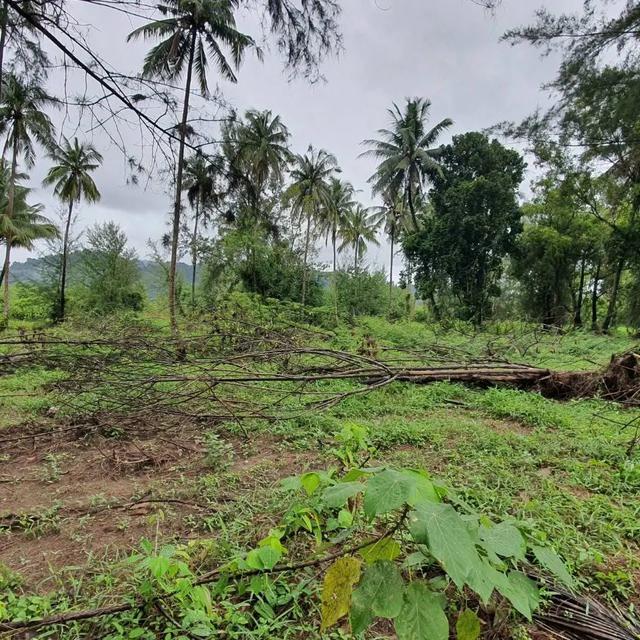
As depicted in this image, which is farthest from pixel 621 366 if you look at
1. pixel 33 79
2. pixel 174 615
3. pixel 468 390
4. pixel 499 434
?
pixel 33 79

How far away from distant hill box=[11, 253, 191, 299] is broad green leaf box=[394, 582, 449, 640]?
889 inches

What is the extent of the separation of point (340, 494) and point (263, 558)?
55cm

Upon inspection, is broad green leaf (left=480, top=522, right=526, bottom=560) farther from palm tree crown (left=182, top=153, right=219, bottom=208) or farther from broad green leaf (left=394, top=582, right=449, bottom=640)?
palm tree crown (left=182, top=153, right=219, bottom=208)

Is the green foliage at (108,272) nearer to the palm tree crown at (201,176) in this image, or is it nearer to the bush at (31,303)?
the bush at (31,303)

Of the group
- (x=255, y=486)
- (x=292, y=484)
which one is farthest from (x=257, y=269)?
(x=292, y=484)

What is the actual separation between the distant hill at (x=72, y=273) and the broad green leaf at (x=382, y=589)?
22523mm

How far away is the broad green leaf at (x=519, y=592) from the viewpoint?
35.7 inches

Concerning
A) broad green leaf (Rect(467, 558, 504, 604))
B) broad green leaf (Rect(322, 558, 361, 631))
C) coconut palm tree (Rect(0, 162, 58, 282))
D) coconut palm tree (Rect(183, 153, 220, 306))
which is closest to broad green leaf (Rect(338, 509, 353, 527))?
broad green leaf (Rect(322, 558, 361, 631))

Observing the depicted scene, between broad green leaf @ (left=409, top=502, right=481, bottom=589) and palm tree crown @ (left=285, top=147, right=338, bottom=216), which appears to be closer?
broad green leaf @ (left=409, top=502, right=481, bottom=589)

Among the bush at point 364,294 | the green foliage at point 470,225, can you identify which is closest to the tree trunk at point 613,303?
the green foliage at point 470,225

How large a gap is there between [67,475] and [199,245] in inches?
691

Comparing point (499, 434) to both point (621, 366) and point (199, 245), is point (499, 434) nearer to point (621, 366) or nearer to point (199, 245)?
point (621, 366)

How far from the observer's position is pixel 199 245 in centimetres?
1905

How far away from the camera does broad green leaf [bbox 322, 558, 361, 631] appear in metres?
0.90
